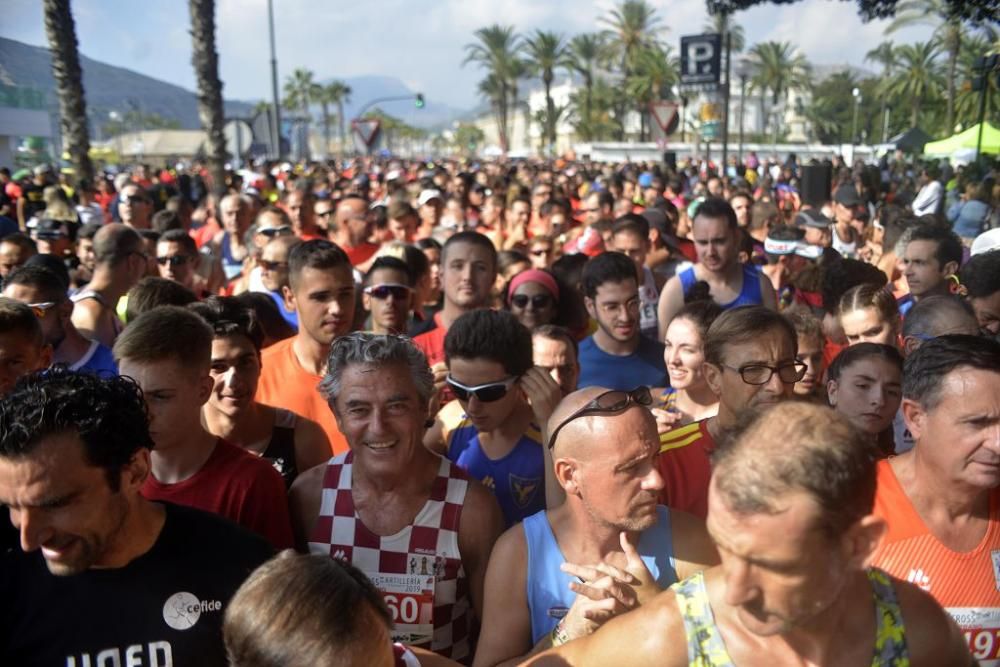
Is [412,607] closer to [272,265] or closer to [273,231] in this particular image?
[272,265]

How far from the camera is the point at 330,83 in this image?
4306 inches

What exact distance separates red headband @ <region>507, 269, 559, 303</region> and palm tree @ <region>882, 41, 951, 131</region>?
5792 centimetres

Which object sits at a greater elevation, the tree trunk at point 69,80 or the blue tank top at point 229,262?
the tree trunk at point 69,80

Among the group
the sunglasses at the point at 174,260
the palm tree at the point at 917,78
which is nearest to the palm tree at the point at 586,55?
the palm tree at the point at 917,78

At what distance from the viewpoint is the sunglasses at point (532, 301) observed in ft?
17.4

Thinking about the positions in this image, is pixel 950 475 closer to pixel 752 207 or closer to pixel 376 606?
pixel 376 606

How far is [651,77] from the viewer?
61781 mm

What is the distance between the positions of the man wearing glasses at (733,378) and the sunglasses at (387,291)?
7.27 ft

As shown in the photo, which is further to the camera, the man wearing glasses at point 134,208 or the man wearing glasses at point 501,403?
the man wearing glasses at point 134,208

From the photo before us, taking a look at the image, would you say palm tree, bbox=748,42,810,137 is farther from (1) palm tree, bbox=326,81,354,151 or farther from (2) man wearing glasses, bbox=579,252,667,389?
(2) man wearing glasses, bbox=579,252,667,389

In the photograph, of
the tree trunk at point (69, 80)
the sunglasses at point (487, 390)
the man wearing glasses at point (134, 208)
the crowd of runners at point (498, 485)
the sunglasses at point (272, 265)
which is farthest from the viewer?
the tree trunk at point (69, 80)

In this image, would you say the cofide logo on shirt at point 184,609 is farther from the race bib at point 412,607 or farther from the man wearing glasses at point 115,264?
the man wearing glasses at point 115,264

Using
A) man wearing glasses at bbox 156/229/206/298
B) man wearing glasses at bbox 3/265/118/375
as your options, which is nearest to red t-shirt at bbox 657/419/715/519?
man wearing glasses at bbox 3/265/118/375

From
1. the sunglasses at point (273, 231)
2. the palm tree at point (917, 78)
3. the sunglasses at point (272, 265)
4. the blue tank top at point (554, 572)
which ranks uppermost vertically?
the palm tree at point (917, 78)
